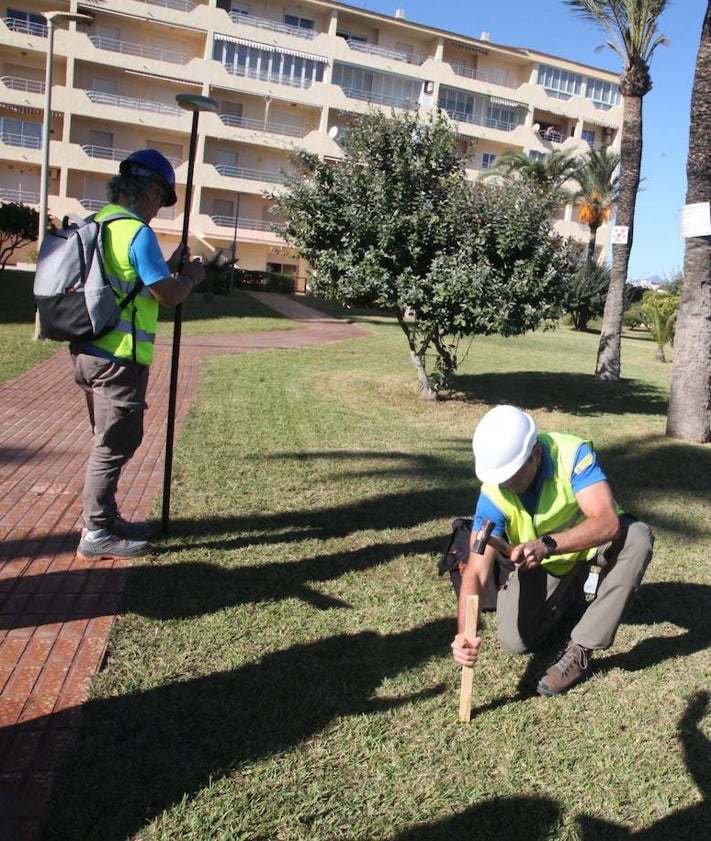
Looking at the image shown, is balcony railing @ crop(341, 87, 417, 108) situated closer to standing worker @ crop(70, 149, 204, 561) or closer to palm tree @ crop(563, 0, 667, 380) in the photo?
palm tree @ crop(563, 0, 667, 380)

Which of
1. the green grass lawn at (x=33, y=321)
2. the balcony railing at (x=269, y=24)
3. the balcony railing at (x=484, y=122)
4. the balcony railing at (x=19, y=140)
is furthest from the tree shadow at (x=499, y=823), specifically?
the balcony railing at (x=484, y=122)

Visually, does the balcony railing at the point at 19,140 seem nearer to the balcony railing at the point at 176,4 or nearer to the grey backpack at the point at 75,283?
the balcony railing at the point at 176,4

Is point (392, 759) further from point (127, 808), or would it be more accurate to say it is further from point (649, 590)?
point (649, 590)

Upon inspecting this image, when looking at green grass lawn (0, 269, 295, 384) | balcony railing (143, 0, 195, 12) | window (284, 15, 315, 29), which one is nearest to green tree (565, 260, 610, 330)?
→ green grass lawn (0, 269, 295, 384)

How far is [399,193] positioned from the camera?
29.9ft

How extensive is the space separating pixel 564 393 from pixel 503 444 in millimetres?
9476

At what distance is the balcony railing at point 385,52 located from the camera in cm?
4344

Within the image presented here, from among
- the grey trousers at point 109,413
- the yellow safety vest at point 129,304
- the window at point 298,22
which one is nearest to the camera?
the yellow safety vest at point 129,304

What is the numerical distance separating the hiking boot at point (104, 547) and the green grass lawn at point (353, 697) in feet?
0.40

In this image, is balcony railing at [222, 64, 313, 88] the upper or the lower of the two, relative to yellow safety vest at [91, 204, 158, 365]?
upper

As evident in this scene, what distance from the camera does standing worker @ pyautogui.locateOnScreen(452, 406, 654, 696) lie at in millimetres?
2984

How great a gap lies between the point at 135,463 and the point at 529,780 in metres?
4.34

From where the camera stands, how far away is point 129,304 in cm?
389

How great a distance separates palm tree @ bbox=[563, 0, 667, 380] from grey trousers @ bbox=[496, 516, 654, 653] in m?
10.8
